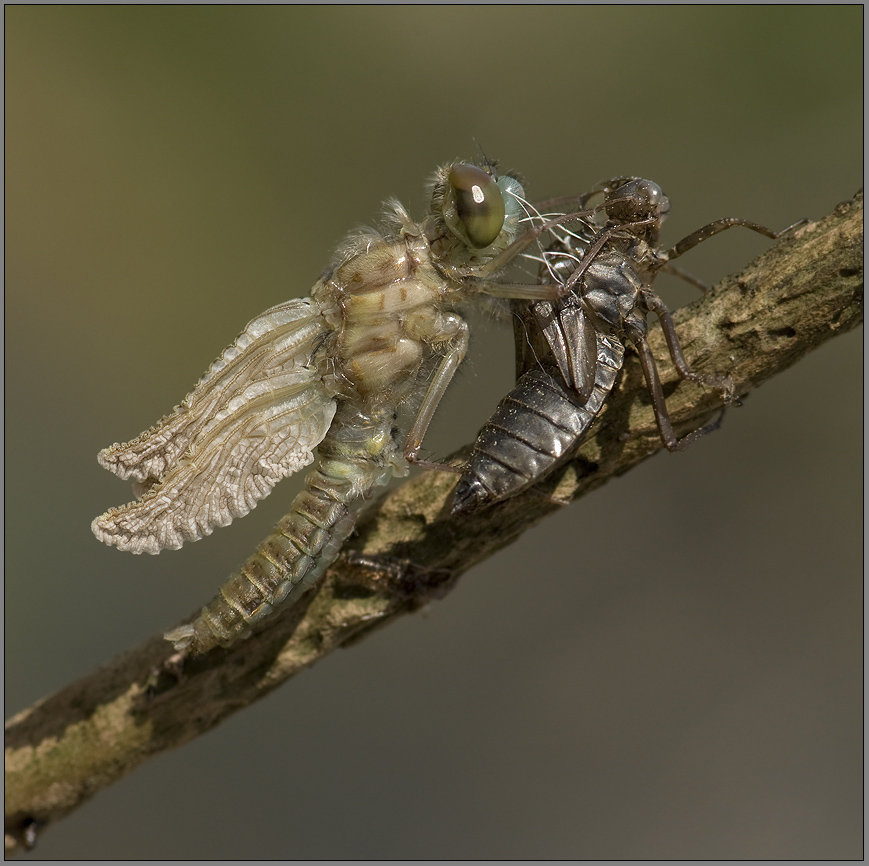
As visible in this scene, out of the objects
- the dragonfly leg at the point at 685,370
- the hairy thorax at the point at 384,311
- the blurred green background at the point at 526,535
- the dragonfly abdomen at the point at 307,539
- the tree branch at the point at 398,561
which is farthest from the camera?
the blurred green background at the point at 526,535

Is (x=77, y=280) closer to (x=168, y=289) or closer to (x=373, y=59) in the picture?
(x=168, y=289)

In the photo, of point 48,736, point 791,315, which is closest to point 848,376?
point 791,315

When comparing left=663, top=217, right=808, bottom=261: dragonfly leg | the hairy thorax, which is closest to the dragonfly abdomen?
the hairy thorax

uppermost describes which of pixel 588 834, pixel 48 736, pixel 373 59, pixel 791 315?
pixel 373 59

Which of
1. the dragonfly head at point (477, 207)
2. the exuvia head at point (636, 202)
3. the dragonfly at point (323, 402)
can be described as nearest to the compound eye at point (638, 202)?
the exuvia head at point (636, 202)

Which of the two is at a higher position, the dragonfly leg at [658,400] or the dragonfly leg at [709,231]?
the dragonfly leg at [709,231]

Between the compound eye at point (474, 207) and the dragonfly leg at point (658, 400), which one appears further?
the compound eye at point (474, 207)

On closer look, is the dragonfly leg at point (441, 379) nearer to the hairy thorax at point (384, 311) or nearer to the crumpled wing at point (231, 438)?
the hairy thorax at point (384, 311)

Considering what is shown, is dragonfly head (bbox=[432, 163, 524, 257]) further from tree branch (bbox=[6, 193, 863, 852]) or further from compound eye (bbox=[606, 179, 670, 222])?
tree branch (bbox=[6, 193, 863, 852])
